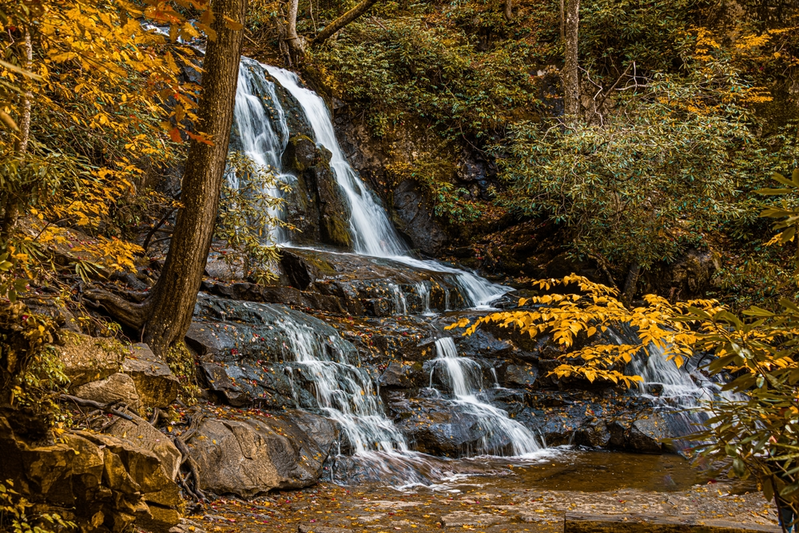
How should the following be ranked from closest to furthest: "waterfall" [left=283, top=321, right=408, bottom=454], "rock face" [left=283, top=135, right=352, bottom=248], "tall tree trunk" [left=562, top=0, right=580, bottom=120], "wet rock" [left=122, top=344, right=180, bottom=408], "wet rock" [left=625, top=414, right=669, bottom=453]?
1. "wet rock" [left=122, top=344, right=180, bottom=408]
2. "waterfall" [left=283, top=321, right=408, bottom=454]
3. "wet rock" [left=625, top=414, right=669, bottom=453]
4. "rock face" [left=283, top=135, right=352, bottom=248]
5. "tall tree trunk" [left=562, top=0, right=580, bottom=120]

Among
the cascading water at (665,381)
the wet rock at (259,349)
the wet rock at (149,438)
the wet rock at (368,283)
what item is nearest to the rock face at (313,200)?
the wet rock at (368,283)

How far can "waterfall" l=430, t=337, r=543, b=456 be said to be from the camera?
7949 mm

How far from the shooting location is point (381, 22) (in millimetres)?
17469

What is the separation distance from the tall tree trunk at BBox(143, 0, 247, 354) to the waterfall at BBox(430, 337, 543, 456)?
4.30m

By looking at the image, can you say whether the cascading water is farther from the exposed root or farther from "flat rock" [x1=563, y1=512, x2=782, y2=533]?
the exposed root

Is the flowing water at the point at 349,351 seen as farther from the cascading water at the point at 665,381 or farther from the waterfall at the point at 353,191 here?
the cascading water at the point at 665,381

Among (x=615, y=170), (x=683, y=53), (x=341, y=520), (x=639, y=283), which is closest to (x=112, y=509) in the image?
(x=341, y=520)

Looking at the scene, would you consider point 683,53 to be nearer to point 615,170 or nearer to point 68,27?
point 615,170

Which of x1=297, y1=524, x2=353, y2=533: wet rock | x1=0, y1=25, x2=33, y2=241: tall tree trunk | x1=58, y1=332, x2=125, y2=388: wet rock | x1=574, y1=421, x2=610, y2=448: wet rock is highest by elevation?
x1=0, y1=25, x2=33, y2=241: tall tree trunk

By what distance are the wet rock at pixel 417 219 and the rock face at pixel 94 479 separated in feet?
36.8

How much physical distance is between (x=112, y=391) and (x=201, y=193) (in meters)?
2.19

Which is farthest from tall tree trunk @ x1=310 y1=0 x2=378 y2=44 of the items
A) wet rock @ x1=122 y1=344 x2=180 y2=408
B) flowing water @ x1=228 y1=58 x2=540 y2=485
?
wet rock @ x1=122 y1=344 x2=180 y2=408

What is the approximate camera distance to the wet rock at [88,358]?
423 cm

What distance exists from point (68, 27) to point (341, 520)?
4256mm
